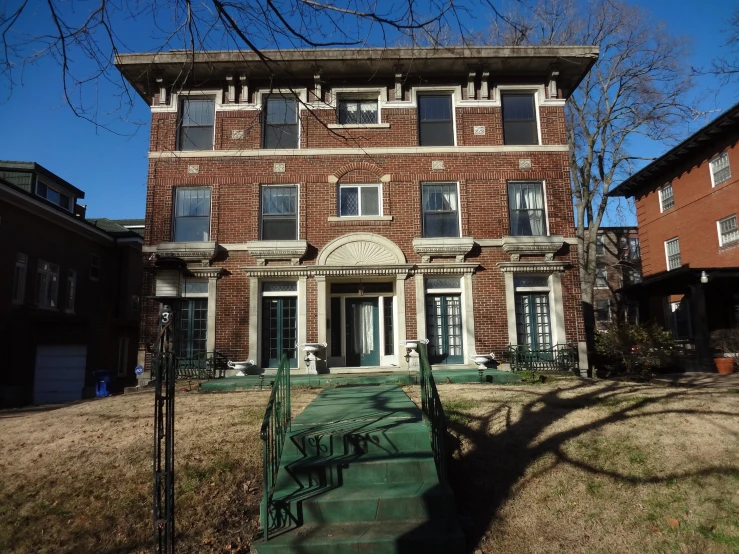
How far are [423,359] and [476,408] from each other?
2242 millimetres

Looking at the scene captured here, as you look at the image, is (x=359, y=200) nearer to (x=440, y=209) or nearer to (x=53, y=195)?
(x=440, y=209)

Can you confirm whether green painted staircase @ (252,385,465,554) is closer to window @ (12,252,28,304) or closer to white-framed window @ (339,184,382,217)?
white-framed window @ (339,184,382,217)

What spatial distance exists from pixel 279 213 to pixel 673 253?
64.3ft

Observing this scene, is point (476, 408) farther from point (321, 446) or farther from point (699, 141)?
point (699, 141)

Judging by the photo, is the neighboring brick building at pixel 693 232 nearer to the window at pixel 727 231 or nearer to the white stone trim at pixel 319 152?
the window at pixel 727 231

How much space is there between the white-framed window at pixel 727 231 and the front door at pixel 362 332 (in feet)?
49.2

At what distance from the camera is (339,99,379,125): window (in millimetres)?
16125

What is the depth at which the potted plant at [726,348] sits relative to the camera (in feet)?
55.3

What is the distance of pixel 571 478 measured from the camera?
6.10 m

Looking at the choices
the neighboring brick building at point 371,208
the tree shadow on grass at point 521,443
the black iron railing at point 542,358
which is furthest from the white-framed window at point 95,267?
the tree shadow on grass at point 521,443

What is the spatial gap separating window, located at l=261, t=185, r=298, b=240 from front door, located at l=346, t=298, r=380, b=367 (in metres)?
2.75

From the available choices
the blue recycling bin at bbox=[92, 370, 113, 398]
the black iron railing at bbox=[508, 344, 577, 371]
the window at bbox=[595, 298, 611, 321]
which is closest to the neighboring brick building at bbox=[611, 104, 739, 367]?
the black iron railing at bbox=[508, 344, 577, 371]

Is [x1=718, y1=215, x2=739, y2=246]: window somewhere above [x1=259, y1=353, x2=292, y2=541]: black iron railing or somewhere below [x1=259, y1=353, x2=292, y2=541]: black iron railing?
above

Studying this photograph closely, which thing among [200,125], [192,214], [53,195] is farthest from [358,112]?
[53,195]
